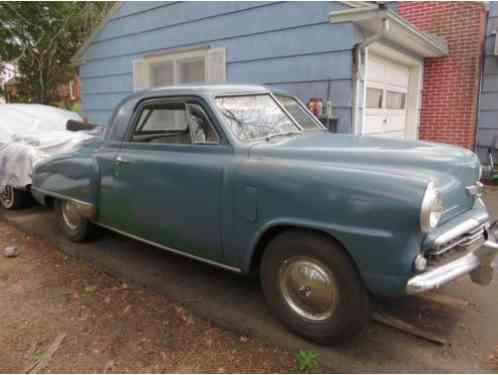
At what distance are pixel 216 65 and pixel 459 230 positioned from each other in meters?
5.46

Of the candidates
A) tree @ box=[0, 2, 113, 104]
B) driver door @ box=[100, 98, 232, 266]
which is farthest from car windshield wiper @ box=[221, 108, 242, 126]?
tree @ box=[0, 2, 113, 104]

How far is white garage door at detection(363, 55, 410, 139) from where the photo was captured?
591 centimetres

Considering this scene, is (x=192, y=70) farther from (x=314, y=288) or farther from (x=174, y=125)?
(x=314, y=288)

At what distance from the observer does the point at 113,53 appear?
8.73 meters

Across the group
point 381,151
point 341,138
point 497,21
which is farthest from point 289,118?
point 497,21

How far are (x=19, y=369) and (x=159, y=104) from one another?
7.24 feet

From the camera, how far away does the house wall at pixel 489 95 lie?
7.15 m

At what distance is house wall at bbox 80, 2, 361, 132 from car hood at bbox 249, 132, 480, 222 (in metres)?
2.78

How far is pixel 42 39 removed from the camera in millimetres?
10414

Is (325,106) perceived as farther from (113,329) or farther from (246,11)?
(113,329)

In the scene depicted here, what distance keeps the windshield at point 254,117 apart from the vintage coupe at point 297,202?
0.04 ft

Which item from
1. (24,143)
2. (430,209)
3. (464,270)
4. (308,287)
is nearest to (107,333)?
(308,287)

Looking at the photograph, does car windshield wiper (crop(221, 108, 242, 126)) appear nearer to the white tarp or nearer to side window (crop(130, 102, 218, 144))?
side window (crop(130, 102, 218, 144))

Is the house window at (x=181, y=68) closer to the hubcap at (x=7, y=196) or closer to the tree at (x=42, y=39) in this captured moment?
the hubcap at (x=7, y=196)
